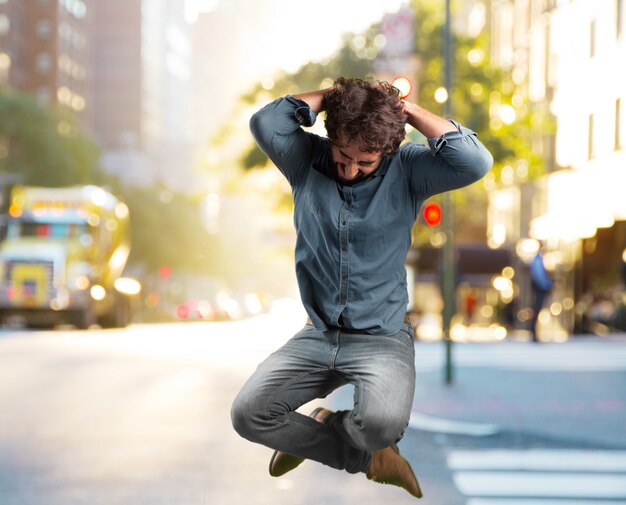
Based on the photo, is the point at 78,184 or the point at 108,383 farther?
the point at 78,184

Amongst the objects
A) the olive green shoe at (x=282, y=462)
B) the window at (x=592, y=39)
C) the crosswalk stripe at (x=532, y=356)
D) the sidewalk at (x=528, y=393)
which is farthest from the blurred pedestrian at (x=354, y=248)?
the window at (x=592, y=39)

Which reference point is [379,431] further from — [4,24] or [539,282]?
[4,24]

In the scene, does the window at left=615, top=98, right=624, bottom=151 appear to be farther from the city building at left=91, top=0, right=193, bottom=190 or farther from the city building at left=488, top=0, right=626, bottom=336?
the city building at left=91, top=0, right=193, bottom=190

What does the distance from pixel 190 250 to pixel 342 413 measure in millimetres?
80805

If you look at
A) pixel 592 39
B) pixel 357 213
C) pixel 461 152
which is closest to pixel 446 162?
pixel 461 152

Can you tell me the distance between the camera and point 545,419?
1204 centimetres

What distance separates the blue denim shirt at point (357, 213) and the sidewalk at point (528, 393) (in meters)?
6.44

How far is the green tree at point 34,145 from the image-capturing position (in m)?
59.8

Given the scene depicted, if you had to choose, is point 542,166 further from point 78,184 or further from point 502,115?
point 78,184

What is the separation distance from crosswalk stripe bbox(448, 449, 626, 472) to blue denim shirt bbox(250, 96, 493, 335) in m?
5.11

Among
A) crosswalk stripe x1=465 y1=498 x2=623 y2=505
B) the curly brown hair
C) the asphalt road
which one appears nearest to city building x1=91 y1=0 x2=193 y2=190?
the asphalt road

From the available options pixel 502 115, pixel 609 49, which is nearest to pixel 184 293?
pixel 502 115

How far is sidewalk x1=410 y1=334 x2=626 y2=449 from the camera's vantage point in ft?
38.2

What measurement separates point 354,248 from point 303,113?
1.70 feet
